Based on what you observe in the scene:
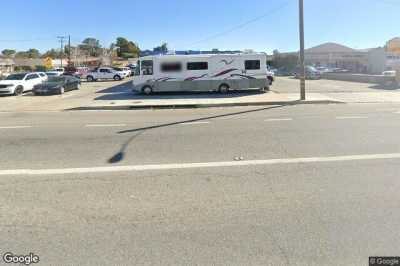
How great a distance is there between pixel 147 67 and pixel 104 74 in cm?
2277

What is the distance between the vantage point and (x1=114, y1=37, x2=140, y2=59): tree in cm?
13450

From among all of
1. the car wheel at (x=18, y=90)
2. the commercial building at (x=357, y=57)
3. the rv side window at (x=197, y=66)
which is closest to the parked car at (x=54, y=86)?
the car wheel at (x=18, y=90)

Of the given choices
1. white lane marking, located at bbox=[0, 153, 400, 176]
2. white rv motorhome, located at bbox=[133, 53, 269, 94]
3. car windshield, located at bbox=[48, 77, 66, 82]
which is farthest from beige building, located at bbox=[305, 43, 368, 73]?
white lane marking, located at bbox=[0, 153, 400, 176]

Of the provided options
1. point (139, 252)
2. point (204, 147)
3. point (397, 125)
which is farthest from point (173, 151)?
point (397, 125)

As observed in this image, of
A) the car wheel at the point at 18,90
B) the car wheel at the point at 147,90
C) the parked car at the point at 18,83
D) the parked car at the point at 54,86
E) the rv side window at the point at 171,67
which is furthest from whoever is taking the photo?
the car wheel at the point at 18,90

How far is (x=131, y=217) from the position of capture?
13.2 feet

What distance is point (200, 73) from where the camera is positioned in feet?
73.3

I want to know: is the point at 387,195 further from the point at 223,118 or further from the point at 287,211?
the point at 223,118

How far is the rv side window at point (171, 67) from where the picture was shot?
72.8 ft

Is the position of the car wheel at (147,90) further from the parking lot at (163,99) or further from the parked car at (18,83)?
the parked car at (18,83)

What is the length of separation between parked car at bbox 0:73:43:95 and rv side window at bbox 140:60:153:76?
9536 millimetres

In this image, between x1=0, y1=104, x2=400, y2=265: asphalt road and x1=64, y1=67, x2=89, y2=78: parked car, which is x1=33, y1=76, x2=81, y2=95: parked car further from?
x1=64, y1=67, x2=89, y2=78: parked car

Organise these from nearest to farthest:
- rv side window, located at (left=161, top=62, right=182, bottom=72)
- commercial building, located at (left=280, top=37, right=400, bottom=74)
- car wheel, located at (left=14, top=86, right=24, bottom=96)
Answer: rv side window, located at (left=161, top=62, right=182, bottom=72)
car wheel, located at (left=14, top=86, right=24, bottom=96)
commercial building, located at (left=280, top=37, right=400, bottom=74)

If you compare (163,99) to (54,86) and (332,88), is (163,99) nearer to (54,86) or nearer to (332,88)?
(54,86)
